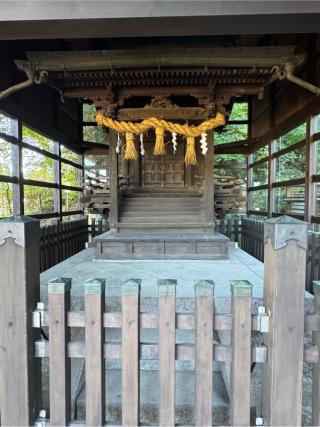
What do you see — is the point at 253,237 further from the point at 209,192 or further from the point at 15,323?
the point at 15,323

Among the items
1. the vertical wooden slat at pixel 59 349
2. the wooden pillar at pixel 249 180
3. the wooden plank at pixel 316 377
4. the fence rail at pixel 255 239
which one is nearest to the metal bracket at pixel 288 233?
the wooden plank at pixel 316 377

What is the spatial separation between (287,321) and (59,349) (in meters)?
1.15

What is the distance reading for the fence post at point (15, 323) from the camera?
4.32 ft

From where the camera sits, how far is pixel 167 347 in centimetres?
132

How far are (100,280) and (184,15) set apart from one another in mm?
1696

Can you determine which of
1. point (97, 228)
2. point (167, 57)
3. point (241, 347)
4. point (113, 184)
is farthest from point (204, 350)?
point (97, 228)

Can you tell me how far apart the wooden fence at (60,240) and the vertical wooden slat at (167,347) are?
13.0 ft

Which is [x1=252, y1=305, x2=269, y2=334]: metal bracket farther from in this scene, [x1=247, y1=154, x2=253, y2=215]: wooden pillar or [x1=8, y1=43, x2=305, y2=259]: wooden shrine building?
[x1=247, y1=154, x2=253, y2=215]: wooden pillar

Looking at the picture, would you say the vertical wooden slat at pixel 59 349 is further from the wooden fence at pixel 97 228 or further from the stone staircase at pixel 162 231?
the wooden fence at pixel 97 228

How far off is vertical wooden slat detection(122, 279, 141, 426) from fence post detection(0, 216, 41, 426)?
0.49 m

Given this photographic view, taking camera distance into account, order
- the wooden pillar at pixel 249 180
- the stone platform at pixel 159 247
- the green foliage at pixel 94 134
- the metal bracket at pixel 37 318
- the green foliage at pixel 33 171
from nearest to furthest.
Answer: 1. the metal bracket at pixel 37 318
2. the stone platform at pixel 159 247
3. the green foliage at pixel 33 171
4. the wooden pillar at pixel 249 180
5. the green foliage at pixel 94 134

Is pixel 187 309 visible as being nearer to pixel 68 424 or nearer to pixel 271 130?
pixel 68 424

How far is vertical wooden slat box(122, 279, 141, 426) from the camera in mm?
1321

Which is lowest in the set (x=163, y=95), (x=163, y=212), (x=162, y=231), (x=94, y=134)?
(x=162, y=231)
